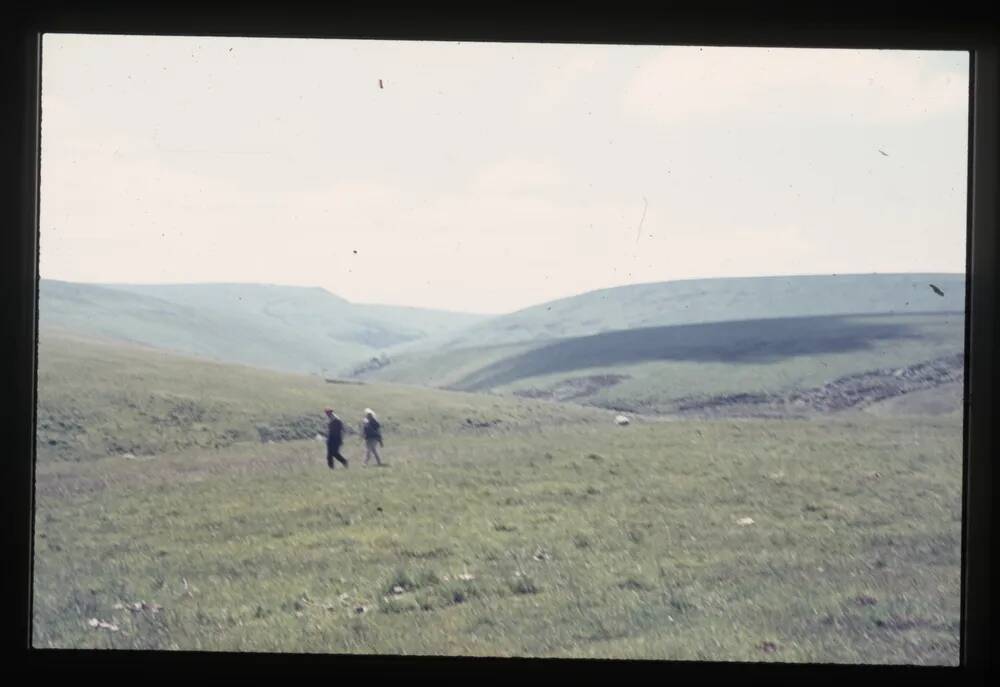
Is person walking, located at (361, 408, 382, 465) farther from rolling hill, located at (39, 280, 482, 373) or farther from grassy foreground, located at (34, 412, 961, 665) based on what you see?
rolling hill, located at (39, 280, 482, 373)

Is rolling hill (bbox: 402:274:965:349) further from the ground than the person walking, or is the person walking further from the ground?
rolling hill (bbox: 402:274:965:349)

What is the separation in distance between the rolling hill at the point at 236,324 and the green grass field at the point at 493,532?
11.1 m

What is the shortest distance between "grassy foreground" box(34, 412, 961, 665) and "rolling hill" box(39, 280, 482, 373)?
16.5 metres

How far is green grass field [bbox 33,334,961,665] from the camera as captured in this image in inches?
288

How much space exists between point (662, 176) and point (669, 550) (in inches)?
919

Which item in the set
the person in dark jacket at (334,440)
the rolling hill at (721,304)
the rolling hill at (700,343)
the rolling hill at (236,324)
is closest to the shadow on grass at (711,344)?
the rolling hill at (700,343)

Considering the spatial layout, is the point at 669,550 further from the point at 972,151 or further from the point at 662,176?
the point at 662,176

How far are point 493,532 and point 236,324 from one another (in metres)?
38.4

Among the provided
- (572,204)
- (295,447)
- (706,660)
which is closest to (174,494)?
(295,447)

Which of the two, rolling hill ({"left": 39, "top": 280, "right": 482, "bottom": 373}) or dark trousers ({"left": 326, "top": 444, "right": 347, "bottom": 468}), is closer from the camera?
dark trousers ({"left": 326, "top": 444, "right": 347, "bottom": 468})

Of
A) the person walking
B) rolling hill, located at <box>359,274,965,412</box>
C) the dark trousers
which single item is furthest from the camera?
rolling hill, located at <box>359,274,965,412</box>

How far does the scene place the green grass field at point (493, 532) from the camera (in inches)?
288

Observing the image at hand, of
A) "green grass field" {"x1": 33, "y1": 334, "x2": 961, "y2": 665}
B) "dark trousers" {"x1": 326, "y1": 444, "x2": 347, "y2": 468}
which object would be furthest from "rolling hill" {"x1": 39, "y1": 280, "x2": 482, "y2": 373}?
"dark trousers" {"x1": 326, "y1": 444, "x2": 347, "y2": 468}

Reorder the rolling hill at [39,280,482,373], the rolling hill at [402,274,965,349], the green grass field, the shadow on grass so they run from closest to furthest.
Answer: the green grass field → the shadow on grass → the rolling hill at [39,280,482,373] → the rolling hill at [402,274,965,349]
